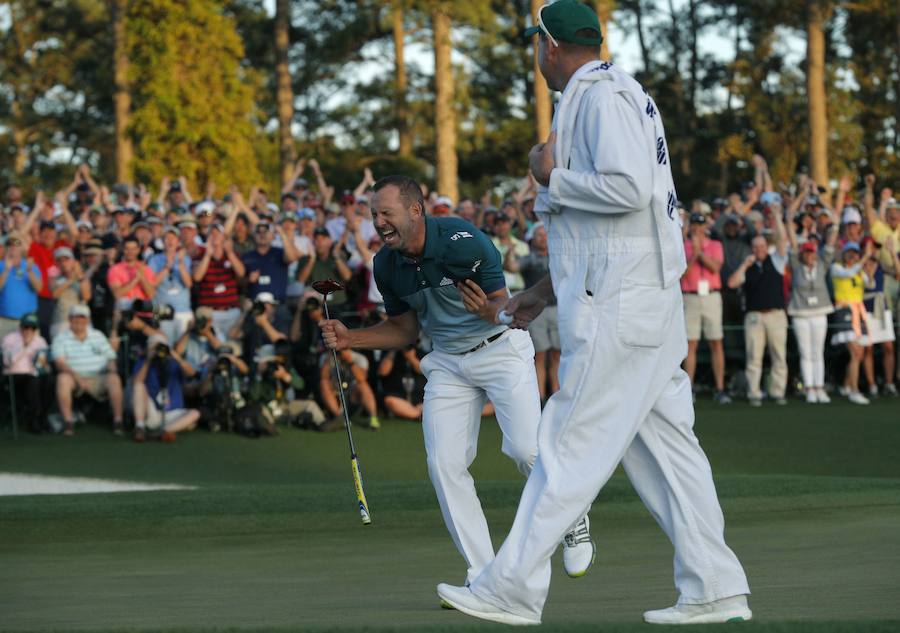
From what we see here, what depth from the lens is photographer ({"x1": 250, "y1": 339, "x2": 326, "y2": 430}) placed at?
53.3ft

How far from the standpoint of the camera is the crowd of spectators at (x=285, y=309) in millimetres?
16344

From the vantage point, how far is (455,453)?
6.75 meters

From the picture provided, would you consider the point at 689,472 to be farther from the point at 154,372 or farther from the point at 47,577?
the point at 154,372

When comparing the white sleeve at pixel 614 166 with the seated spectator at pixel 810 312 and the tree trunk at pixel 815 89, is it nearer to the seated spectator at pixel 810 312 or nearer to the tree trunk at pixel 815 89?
the seated spectator at pixel 810 312

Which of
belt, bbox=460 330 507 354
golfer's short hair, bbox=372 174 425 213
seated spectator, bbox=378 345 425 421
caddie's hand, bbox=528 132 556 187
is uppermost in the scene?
caddie's hand, bbox=528 132 556 187

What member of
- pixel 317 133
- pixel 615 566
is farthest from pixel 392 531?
pixel 317 133

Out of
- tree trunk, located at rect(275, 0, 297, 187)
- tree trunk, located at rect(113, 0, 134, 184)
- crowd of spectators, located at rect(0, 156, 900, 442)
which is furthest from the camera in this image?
tree trunk, located at rect(113, 0, 134, 184)

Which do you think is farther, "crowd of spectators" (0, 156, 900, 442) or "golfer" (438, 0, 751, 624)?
"crowd of spectators" (0, 156, 900, 442)

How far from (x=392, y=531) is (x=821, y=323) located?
9703 millimetres

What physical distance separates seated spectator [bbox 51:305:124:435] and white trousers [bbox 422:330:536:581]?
1005 centimetres

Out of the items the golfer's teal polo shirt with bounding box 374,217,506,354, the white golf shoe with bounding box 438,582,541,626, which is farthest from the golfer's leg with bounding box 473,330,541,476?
the white golf shoe with bounding box 438,582,541,626

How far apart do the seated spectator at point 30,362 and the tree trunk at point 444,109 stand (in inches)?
638

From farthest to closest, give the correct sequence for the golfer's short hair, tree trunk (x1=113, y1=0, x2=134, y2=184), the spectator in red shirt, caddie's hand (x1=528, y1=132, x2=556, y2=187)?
tree trunk (x1=113, y1=0, x2=134, y2=184) → the spectator in red shirt → the golfer's short hair → caddie's hand (x1=528, y1=132, x2=556, y2=187)

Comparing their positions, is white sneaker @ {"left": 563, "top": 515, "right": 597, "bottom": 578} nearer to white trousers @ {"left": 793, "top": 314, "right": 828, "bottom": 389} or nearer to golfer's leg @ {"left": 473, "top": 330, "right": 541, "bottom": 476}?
golfer's leg @ {"left": 473, "top": 330, "right": 541, "bottom": 476}
